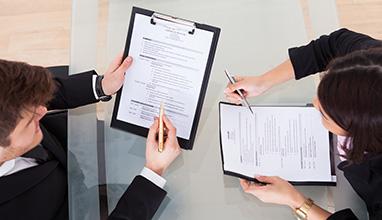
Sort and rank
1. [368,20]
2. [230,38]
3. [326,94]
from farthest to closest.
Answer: [368,20]
[230,38]
[326,94]

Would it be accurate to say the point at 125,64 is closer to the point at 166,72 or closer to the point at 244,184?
the point at 166,72

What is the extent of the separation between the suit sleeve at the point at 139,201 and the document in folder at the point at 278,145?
0.54 feet

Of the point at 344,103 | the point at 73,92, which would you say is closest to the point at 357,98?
the point at 344,103

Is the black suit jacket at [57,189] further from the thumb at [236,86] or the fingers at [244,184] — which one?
the thumb at [236,86]

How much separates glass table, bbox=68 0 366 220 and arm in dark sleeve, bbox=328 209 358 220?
0.21 feet

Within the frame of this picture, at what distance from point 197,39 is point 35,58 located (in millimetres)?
914

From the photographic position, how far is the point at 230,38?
112 cm

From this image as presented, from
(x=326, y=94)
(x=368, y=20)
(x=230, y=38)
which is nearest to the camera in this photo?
(x=326, y=94)

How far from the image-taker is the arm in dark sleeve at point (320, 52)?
96 cm

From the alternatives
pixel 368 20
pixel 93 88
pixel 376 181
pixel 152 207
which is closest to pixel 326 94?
pixel 376 181

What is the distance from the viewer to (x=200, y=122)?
3.45ft

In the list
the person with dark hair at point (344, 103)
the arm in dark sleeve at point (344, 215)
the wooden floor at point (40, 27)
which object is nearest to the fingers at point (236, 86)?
the person with dark hair at point (344, 103)

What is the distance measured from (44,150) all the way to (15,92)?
22 centimetres

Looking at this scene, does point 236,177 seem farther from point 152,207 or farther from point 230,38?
point 230,38
